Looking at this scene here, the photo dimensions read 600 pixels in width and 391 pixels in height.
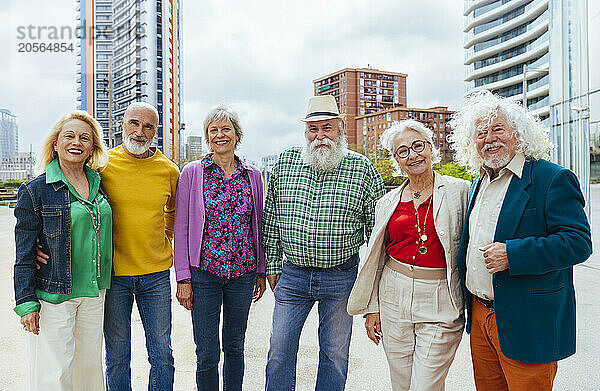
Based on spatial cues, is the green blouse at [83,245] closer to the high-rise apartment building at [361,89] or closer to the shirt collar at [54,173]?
the shirt collar at [54,173]

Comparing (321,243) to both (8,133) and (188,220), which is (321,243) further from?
(8,133)

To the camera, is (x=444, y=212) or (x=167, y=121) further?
(x=167, y=121)

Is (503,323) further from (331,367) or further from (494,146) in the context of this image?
(331,367)

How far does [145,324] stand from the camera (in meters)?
3.03

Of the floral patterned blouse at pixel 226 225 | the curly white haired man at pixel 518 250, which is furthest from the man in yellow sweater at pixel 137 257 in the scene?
the curly white haired man at pixel 518 250

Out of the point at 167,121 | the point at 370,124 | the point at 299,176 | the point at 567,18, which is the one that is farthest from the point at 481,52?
the point at 299,176

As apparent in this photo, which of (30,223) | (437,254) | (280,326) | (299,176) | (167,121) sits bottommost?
(280,326)

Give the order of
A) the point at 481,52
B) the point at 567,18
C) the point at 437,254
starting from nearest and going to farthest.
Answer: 1. the point at 437,254
2. the point at 567,18
3. the point at 481,52

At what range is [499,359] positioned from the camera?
7.74 feet

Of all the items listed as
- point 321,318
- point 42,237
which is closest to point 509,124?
point 321,318

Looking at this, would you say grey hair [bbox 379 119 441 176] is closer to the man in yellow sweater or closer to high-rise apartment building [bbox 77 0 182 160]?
the man in yellow sweater

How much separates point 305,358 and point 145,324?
67.8 inches

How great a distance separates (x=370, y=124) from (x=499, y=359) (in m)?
104

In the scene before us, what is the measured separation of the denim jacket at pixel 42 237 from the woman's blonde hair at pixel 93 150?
0.18 meters
